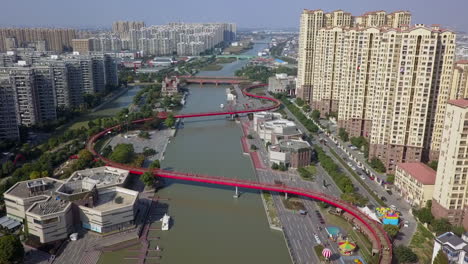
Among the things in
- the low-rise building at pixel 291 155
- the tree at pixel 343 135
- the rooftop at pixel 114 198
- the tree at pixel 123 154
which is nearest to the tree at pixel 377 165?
the low-rise building at pixel 291 155

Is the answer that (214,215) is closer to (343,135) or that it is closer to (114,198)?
(114,198)

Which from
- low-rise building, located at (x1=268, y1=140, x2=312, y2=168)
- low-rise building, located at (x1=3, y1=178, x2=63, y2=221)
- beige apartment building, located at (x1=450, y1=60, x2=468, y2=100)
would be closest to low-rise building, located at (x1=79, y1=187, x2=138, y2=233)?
low-rise building, located at (x1=3, y1=178, x2=63, y2=221)

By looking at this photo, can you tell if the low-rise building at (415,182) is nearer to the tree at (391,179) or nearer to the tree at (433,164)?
the tree at (391,179)

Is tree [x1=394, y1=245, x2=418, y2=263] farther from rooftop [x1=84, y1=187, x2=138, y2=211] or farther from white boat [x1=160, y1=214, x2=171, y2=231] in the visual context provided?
rooftop [x1=84, y1=187, x2=138, y2=211]

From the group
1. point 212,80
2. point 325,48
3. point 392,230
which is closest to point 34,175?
point 392,230

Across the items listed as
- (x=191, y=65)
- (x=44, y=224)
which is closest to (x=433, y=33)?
(x=44, y=224)

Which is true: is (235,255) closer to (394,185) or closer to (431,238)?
(431,238)
